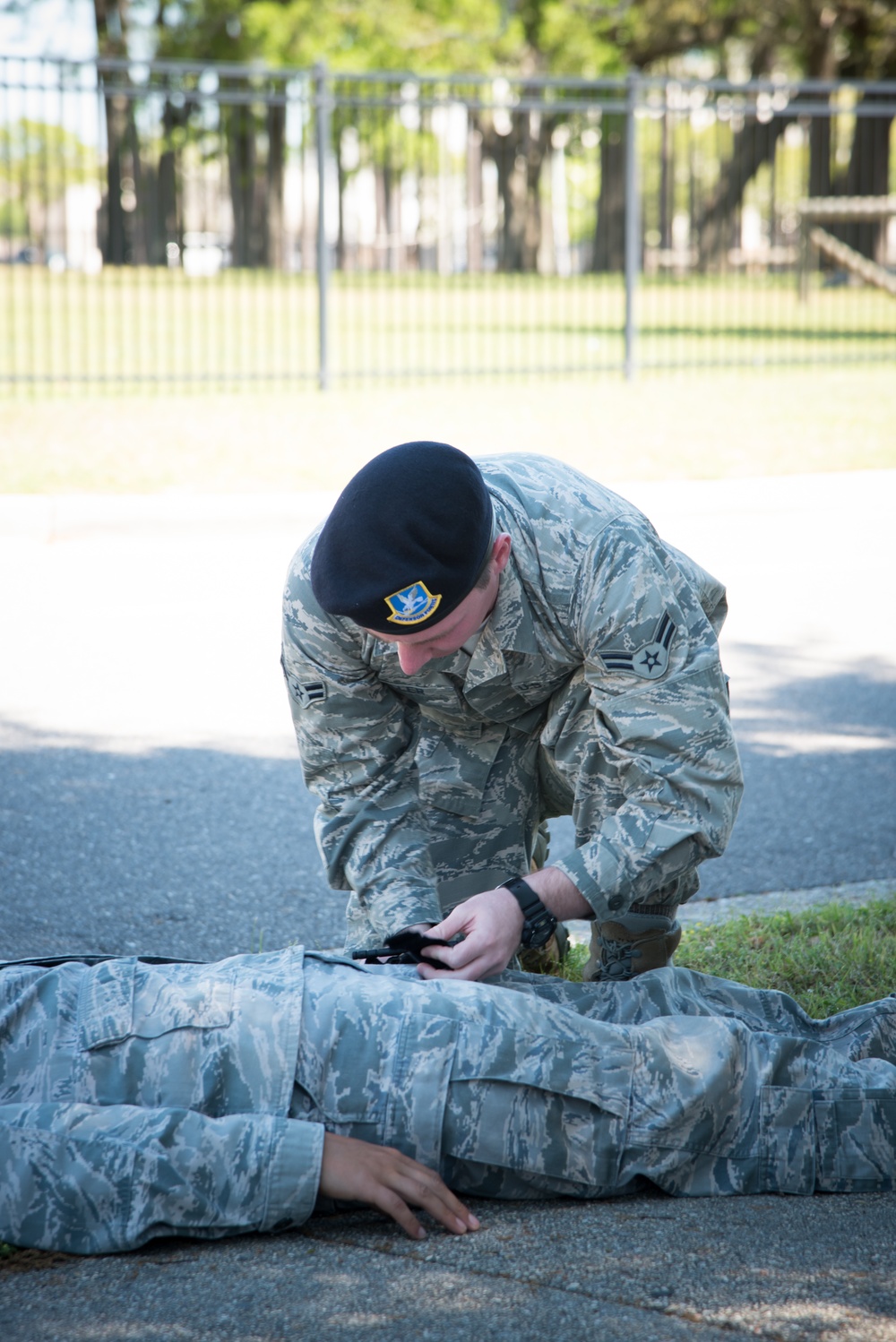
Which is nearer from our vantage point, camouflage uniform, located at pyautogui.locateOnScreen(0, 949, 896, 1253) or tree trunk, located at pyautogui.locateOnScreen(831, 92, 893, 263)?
camouflage uniform, located at pyautogui.locateOnScreen(0, 949, 896, 1253)

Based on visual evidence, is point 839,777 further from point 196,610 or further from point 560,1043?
point 196,610

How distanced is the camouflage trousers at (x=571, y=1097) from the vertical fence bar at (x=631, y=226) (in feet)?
33.6

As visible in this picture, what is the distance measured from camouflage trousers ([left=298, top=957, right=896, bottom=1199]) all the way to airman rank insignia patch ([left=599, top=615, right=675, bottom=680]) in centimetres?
61

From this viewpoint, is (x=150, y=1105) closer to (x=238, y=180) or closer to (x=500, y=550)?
(x=500, y=550)

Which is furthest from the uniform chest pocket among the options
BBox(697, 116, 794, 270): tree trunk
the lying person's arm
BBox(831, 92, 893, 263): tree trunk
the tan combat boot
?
BBox(697, 116, 794, 270): tree trunk

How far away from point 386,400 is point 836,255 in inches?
366

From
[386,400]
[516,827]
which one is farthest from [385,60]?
[516,827]

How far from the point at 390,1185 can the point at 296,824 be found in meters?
1.99

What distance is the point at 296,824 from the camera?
13.4 feet

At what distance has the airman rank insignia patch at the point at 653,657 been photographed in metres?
2.54

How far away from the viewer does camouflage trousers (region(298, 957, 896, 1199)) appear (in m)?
2.25

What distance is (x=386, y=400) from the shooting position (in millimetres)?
10922

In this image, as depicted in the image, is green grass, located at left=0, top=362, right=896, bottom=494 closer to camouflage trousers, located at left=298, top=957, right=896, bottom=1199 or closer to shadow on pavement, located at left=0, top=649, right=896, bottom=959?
shadow on pavement, located at left=0, top=649, right=896, bottom=959

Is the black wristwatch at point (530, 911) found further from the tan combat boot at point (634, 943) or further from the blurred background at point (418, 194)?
the blurred background at point (418, 194)
